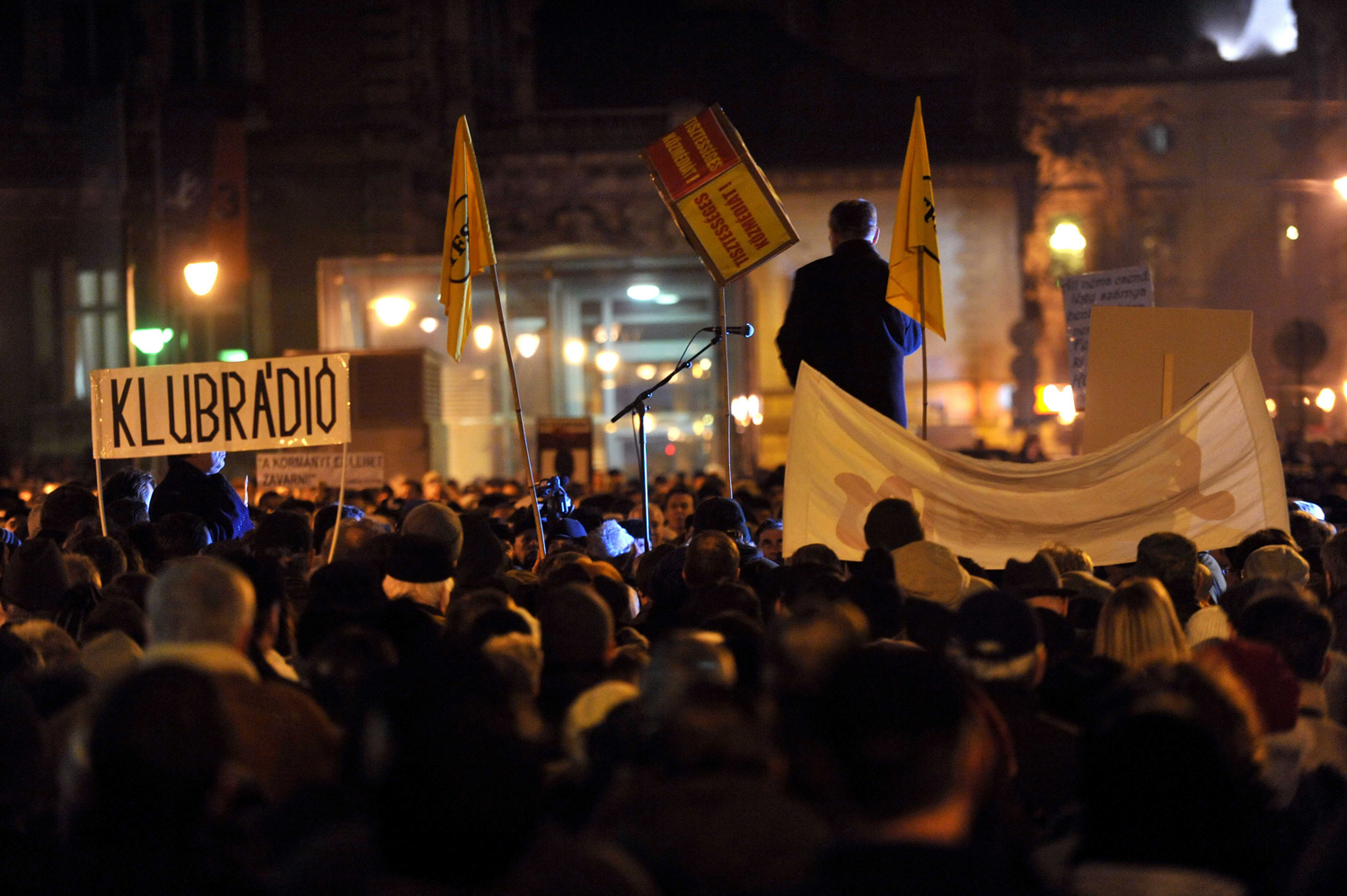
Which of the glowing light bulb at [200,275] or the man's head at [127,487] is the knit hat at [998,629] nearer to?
the man's head at [127,487]

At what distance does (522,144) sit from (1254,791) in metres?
31.7

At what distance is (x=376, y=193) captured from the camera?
32.0 metres

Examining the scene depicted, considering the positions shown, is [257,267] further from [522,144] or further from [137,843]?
[137,843]

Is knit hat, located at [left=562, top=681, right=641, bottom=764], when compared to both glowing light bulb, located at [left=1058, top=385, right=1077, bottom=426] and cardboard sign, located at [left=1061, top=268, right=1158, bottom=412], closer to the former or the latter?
cardboard sign, located at [left=1061, top=268, right=1158, bottom=412]

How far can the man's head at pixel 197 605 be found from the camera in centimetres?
325

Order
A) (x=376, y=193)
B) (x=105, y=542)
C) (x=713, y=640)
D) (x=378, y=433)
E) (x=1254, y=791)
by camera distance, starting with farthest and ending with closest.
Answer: (x=376, y=193) < (x=378, y=433) < (x=105, y=542) < (x=713, y=640) < (x=1254, y=791)

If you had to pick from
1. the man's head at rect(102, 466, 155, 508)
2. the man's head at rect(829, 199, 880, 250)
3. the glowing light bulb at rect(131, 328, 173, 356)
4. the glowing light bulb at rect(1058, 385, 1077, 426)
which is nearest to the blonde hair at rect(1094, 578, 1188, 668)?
the man's head at rect(829, 199, 880, 250)

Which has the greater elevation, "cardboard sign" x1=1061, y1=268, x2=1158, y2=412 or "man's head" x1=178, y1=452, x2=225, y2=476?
"cardboard sign" x1=1061, y1=268, x2=1158, y2=412

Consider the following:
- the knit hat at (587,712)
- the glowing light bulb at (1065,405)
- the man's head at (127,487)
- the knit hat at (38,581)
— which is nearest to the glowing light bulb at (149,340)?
the man's head at (127,487)

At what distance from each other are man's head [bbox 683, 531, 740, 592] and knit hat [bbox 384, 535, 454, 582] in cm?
90

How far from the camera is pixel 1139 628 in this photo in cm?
392

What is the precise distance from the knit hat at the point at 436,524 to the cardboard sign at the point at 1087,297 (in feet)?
20.4

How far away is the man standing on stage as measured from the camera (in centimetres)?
732

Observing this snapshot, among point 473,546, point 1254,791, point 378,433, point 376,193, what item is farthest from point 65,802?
point 376,193
